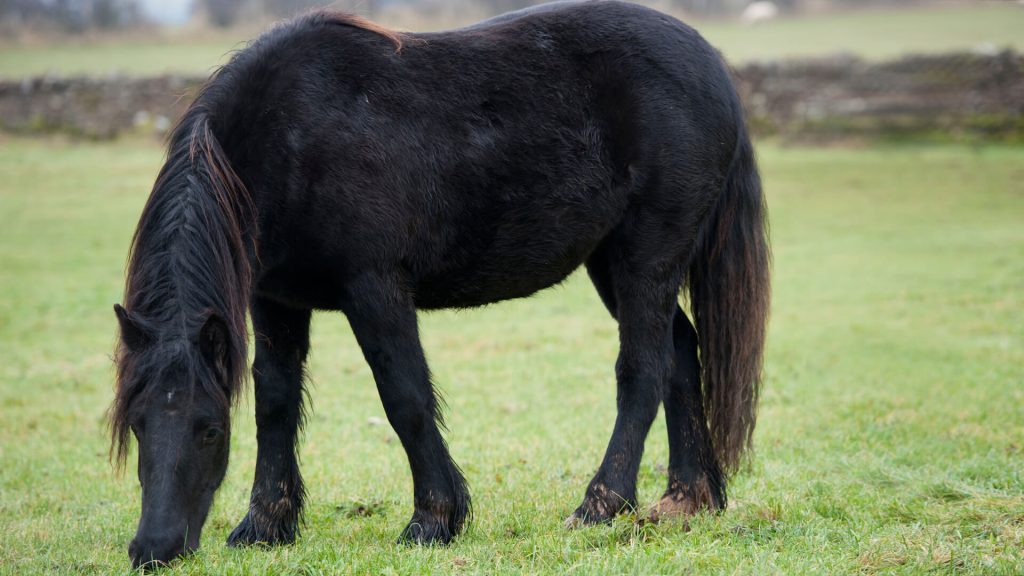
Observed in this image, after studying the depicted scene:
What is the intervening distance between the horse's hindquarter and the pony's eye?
0.82 m

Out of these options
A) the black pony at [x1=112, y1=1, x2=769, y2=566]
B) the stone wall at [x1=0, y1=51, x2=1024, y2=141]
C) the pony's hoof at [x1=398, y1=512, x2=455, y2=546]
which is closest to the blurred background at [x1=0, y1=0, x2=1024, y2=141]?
the stone wall at [x1=0, y1=51, x2=1024, y2=141]

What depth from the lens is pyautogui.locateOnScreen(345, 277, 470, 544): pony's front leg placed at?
4262mm

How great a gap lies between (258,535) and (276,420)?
1.76 ft

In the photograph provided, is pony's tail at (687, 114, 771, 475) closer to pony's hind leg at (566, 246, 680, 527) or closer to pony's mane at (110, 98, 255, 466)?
pony's hind leg at (566, 246, 680, 527)

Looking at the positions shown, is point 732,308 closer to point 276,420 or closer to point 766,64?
point 276,420

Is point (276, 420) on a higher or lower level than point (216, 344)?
lower

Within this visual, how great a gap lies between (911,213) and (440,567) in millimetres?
17586

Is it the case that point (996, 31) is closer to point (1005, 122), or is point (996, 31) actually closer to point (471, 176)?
point (1005, 122)

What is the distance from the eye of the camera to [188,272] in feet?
12.3

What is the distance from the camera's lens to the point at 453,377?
9742mm

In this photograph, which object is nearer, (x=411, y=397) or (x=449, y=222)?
(x=411, y=397)

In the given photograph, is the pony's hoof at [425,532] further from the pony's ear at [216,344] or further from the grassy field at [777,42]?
the grassy field at [777,42]

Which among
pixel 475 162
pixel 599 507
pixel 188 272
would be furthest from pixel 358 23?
pixel 599 507

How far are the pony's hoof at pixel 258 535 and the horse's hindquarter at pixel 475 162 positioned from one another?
3.69 feet
